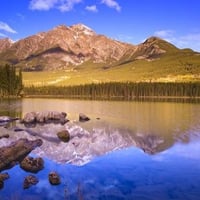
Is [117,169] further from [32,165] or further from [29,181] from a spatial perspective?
[29,181]

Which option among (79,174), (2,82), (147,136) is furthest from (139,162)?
(2,82)

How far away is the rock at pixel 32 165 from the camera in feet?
83.8

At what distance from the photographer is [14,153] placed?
2906 centimetres

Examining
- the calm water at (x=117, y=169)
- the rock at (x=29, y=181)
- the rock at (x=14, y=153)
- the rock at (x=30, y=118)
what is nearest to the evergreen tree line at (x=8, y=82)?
the rock at (x=30, y=118)

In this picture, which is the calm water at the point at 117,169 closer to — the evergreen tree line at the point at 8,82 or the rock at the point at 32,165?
the rock at the point at 32,165

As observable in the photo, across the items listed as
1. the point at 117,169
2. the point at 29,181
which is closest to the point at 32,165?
the point at 29,181

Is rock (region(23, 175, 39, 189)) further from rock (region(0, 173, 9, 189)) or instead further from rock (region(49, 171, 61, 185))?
rock (region(0, 173, 9, 189))

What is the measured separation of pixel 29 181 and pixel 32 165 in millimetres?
4096

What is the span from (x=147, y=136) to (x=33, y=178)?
23.2 m

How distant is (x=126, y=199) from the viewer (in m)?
19.2

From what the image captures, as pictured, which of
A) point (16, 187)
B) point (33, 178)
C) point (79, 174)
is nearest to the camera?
point (16, 187)

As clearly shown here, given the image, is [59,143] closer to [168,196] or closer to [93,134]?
[93,134]

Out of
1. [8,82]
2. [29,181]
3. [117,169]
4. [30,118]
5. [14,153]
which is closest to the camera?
[29,181]

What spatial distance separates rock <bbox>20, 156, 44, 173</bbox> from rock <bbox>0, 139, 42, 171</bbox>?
1.26 metres
